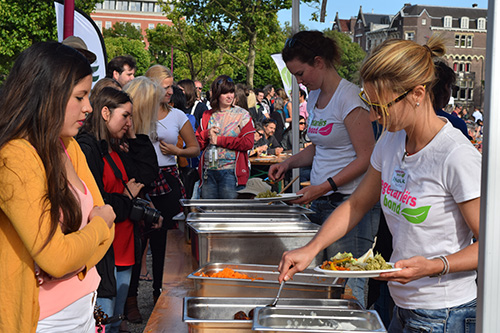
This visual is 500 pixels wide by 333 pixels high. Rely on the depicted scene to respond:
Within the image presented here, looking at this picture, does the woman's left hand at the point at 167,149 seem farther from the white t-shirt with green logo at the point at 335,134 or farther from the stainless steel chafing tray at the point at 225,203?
the white t-shirt with green logo at the point at 335,134

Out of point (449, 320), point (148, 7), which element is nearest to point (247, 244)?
point (449, 320)

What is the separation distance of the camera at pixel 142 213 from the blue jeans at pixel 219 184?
76.1 inches

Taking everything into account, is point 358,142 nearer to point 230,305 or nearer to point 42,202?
point 230,305

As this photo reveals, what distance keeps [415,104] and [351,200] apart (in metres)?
0.45

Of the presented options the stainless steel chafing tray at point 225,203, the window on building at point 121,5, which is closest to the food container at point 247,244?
the stainless steel chafing tray at point 225,203

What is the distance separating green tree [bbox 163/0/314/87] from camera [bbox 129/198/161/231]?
20614mm

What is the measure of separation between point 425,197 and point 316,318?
466 mm

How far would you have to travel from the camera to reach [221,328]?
1.57m

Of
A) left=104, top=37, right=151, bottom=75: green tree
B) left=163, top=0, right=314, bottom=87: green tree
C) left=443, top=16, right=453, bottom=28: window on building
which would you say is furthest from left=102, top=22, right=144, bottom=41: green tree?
left=443, top=16, right=453, bottom=28: window on building

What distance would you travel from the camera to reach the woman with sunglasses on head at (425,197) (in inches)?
56.7

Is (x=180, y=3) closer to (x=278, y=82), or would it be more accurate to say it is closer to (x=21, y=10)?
(x=21, y=10)

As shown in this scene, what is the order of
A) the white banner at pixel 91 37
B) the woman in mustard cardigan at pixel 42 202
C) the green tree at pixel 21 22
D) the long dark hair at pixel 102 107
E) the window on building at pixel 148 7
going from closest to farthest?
the woman in mustard cardigan at pixel 42 202 < the long dark hair at pixel 102 107 < the white banner at pixel 91 37 < the green tree at pixel 21 22 < the window on building at pixel 148 7

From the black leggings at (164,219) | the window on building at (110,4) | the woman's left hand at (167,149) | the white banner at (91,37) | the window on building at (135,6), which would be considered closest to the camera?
the black leggings at (164,219)

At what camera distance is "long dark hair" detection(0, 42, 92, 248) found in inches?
58.1
